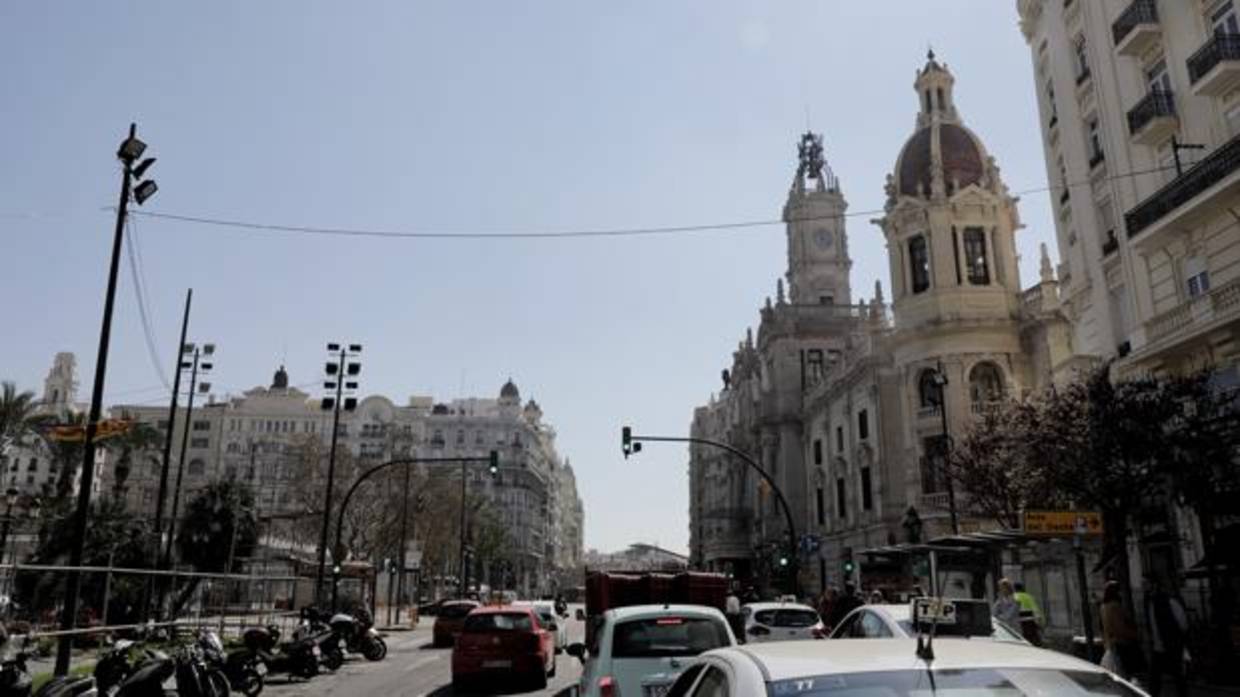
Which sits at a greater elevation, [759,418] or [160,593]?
[759,418]

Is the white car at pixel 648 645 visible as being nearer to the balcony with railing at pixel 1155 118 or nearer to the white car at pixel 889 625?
the white car at pixel 889 625

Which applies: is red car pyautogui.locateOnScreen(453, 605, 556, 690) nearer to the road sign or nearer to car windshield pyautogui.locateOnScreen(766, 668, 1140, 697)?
the road sign

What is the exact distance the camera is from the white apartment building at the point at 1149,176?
63.1 feet

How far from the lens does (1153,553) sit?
22312mm

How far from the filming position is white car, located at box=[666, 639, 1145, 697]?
311cm

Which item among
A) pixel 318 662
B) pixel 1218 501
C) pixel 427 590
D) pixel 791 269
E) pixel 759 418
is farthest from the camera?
pixel 427 590

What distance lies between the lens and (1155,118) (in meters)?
21.5

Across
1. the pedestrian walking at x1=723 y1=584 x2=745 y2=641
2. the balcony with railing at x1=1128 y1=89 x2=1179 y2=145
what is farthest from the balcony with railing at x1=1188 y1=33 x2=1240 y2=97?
the pedestrian walking at x1=723 y1=584 x2=745 y2=641

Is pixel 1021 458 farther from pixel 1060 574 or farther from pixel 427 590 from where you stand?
pixel 427 590

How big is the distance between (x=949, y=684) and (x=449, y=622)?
1140 inches

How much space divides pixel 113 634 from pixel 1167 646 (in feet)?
58.0

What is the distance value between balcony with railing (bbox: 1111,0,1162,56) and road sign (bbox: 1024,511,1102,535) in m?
12.3

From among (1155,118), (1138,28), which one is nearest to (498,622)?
(1155,118)

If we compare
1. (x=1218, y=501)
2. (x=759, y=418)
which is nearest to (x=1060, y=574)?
(x=1218, y=501)
